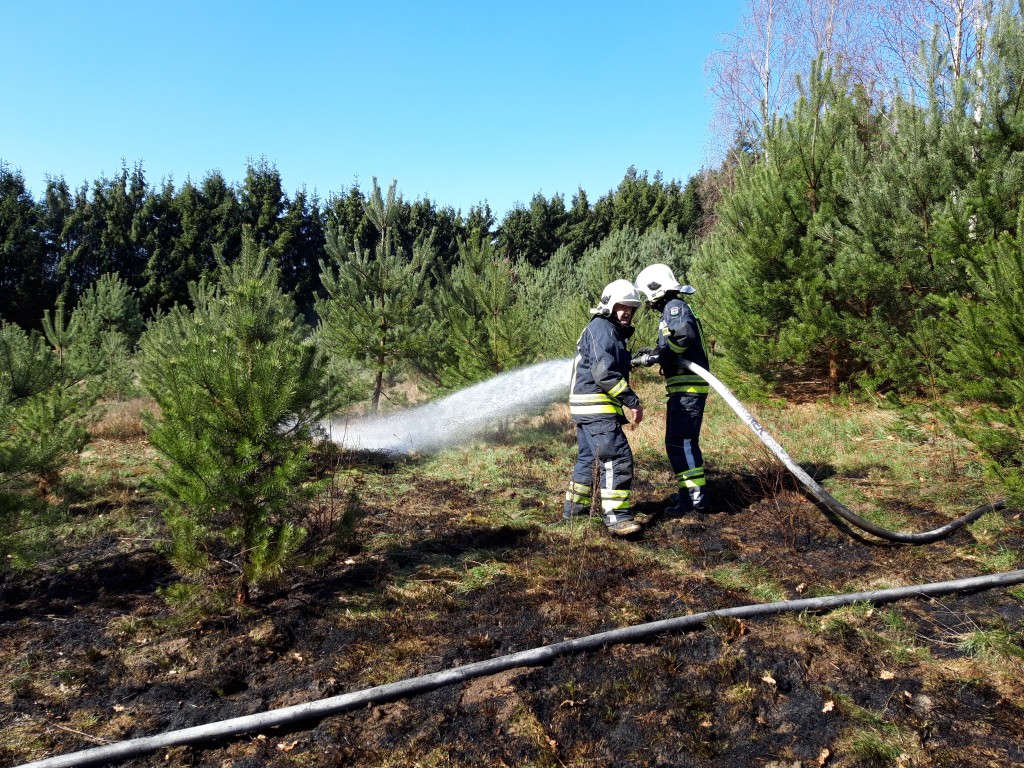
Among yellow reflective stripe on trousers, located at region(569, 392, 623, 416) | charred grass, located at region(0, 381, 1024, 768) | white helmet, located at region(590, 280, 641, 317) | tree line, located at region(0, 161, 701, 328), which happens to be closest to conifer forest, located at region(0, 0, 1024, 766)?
charred grass, located at region(0, 381, 1024, 768)

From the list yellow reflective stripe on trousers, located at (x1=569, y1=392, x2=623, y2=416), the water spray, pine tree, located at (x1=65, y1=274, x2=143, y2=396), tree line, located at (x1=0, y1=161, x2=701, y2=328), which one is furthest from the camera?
tree line, located at (x1=0, y1=161, x2=701, y2=328)

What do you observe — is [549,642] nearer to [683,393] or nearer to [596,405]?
[596,405]

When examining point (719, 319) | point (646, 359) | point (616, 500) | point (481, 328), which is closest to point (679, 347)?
point (646, 359)

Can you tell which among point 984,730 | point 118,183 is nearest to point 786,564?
point 984,730

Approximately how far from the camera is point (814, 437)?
7.96 metres

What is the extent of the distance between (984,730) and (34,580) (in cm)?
536

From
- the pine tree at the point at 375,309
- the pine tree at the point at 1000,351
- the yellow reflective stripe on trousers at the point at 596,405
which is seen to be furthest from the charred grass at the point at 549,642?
the pine tree at the point at 375,309

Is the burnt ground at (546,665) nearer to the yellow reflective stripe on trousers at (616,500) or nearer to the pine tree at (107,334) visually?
the yellow reflective stripe on trousers at (616,500)

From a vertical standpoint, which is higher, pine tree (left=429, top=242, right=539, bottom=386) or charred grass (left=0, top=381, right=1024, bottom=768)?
pine tree (left=429, top=242, right=539, bottom=386)

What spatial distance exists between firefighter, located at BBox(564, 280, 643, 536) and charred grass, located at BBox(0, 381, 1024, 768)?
283 millimetres

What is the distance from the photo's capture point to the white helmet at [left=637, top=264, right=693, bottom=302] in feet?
19.0

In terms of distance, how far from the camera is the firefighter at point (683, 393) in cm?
546

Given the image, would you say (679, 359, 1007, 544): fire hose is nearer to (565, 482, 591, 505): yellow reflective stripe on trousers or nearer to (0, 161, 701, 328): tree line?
(565, 482, 591, 505): yellow reflective stripe on trousers

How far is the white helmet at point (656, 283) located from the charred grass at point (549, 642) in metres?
1.84
